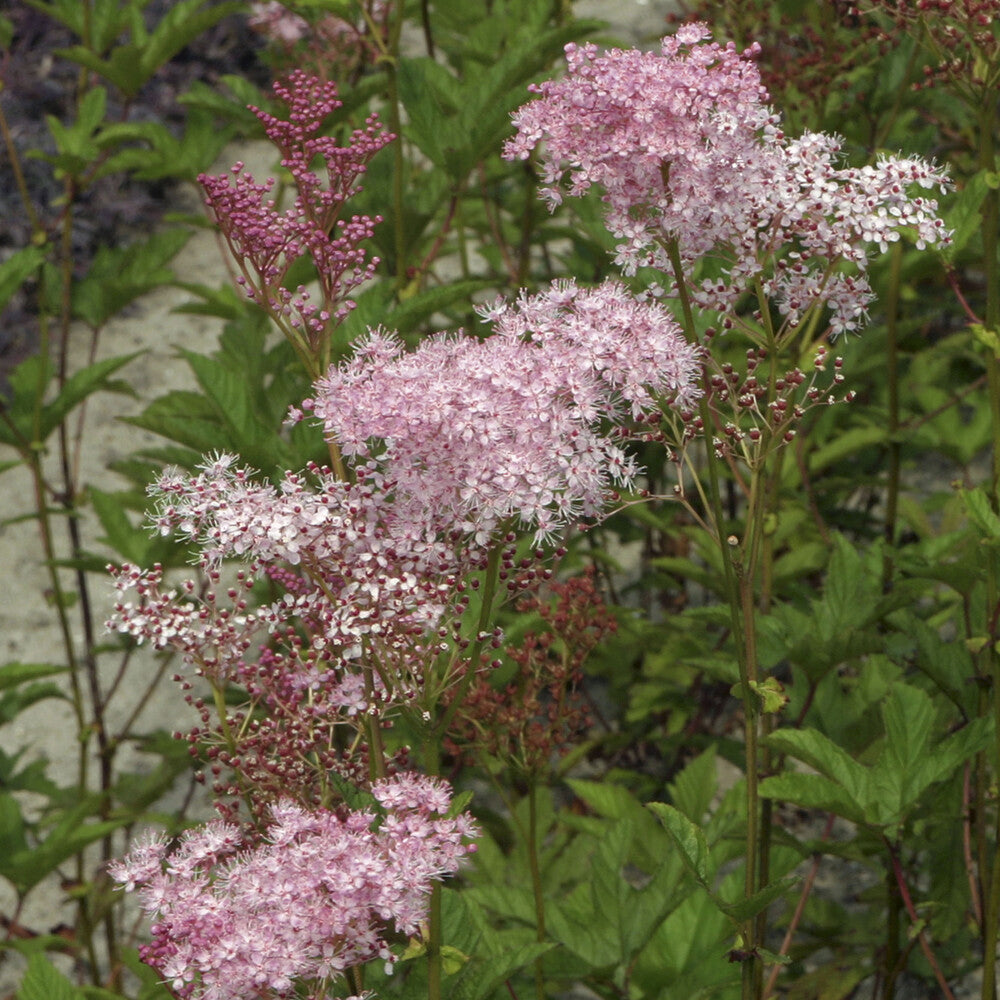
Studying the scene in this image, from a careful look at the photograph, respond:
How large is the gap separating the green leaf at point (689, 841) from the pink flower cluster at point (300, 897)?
315 mm

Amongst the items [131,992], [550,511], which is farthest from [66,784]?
[550,511]

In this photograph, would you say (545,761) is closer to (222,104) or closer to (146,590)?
(146,590)

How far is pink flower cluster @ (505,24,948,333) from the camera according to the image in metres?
1.75

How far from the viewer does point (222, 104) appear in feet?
11.0

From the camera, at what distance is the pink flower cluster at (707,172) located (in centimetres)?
175

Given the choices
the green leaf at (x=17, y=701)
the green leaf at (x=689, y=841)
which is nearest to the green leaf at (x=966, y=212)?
the green leaf at (x=689, y=841)

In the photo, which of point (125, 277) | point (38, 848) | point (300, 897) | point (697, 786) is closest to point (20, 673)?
point (38, 848)

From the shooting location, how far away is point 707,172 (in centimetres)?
179

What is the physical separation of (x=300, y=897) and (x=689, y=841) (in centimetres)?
58

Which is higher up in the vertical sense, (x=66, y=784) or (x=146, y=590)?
(x=66, y=784)

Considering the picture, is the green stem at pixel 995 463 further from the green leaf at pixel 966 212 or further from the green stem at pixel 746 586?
the green stem at pixel 746 586

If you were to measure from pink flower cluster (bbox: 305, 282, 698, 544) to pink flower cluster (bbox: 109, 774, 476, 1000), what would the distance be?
1.09 ft

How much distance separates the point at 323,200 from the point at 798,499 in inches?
79.0

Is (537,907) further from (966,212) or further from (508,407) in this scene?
(966,212)
